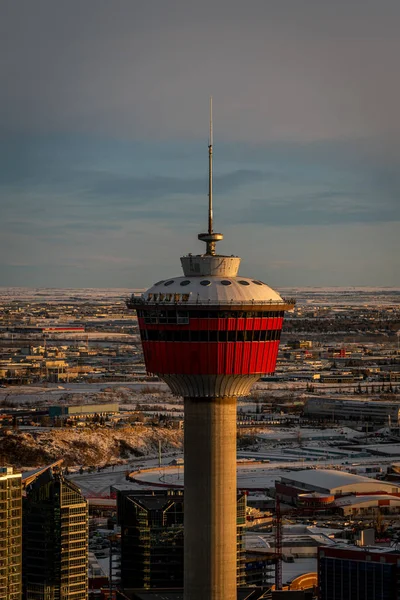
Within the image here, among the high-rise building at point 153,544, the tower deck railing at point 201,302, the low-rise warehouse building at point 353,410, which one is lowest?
the high-rise building at point 153,544

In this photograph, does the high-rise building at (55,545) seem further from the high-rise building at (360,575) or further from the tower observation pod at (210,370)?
the tower observation pod at (210,370)

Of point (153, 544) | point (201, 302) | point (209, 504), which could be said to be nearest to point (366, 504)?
point (153, 544)

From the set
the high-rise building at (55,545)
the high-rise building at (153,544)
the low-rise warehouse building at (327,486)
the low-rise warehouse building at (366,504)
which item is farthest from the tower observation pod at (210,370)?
the low-rise warehouse building at (327,486)

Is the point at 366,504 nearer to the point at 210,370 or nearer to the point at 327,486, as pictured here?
the point at 327,486

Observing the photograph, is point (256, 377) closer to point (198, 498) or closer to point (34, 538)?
point (198, 498)

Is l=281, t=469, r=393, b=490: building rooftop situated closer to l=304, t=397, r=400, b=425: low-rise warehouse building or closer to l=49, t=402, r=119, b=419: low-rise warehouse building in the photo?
l=49, t=402, r=119, b=419: low-rise warehouse building

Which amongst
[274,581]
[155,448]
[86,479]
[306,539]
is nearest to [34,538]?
[274,581]
